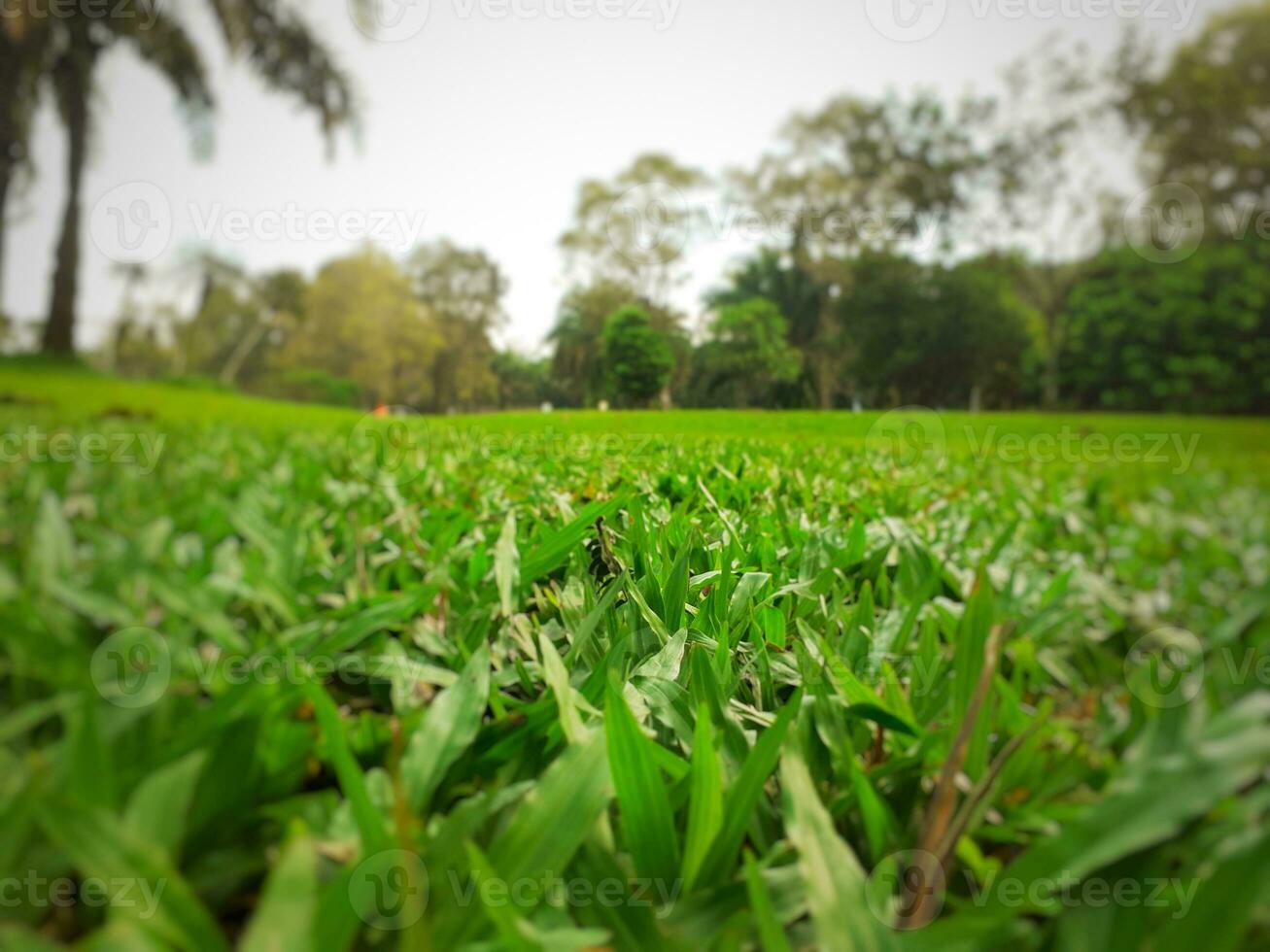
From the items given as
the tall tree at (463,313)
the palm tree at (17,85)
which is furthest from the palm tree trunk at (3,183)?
the tall tree at (463,313)

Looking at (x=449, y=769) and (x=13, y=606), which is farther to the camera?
(x=13, y=606)

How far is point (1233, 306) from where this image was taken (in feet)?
5.22

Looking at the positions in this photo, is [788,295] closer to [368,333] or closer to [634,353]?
[634,353]

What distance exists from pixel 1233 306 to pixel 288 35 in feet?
7.91

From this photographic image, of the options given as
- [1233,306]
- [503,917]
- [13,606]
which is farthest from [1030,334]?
[13,606]

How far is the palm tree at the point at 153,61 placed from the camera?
1772 mm

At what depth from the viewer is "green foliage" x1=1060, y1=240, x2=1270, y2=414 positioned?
143 centimetres

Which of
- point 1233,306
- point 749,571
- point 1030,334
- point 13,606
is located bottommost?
point 13,606

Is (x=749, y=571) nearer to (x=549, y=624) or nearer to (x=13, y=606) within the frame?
(x=549, y=624)

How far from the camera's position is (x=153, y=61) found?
1852mm

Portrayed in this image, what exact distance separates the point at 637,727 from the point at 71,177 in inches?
86.3

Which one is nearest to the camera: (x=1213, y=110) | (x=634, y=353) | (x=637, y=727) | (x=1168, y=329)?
(x=637, y=727)

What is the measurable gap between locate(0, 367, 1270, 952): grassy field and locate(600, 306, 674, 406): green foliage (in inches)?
2.1

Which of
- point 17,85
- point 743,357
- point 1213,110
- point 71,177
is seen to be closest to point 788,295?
point 743,357
